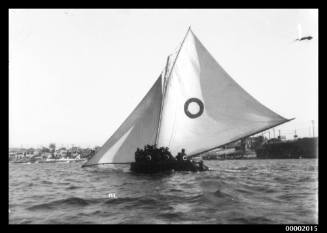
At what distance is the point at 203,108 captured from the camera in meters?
29.5

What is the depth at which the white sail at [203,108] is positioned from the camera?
28234 millimetres

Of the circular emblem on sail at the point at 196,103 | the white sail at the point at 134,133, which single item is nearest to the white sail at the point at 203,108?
the circular emblem on sail at the point at 196,103

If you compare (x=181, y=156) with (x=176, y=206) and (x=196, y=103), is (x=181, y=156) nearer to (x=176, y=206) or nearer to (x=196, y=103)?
(x=196, y=103)

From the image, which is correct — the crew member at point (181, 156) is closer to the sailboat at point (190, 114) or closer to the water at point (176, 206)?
the sailboat at point (190, 114)

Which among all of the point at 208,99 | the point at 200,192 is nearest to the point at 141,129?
the point at 208,99

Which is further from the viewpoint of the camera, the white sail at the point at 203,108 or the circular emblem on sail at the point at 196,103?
the circular emblem on sail at the point at 196,103

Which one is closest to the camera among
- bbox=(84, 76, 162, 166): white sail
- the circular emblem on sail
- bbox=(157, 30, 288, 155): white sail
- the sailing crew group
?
bbox=(157, 30, 288, 155): white sail

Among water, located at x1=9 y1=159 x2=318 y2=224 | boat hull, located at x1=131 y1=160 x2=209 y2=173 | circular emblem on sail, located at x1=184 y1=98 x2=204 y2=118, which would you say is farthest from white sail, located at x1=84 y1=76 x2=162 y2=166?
water, located at x1=9 y1=159 x2=318 y2=224

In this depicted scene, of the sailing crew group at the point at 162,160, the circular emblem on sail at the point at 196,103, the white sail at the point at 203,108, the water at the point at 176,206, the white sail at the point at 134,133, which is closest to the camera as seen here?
the water at the point at 176,206

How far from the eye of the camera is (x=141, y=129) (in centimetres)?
3078

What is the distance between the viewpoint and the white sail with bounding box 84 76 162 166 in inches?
1200

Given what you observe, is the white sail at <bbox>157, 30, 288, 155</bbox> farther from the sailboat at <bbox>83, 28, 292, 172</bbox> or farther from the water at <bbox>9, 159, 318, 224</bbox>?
the water at <bbox>9, 159, 318, 224</bbox>

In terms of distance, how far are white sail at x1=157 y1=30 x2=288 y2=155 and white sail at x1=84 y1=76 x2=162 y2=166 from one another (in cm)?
94
